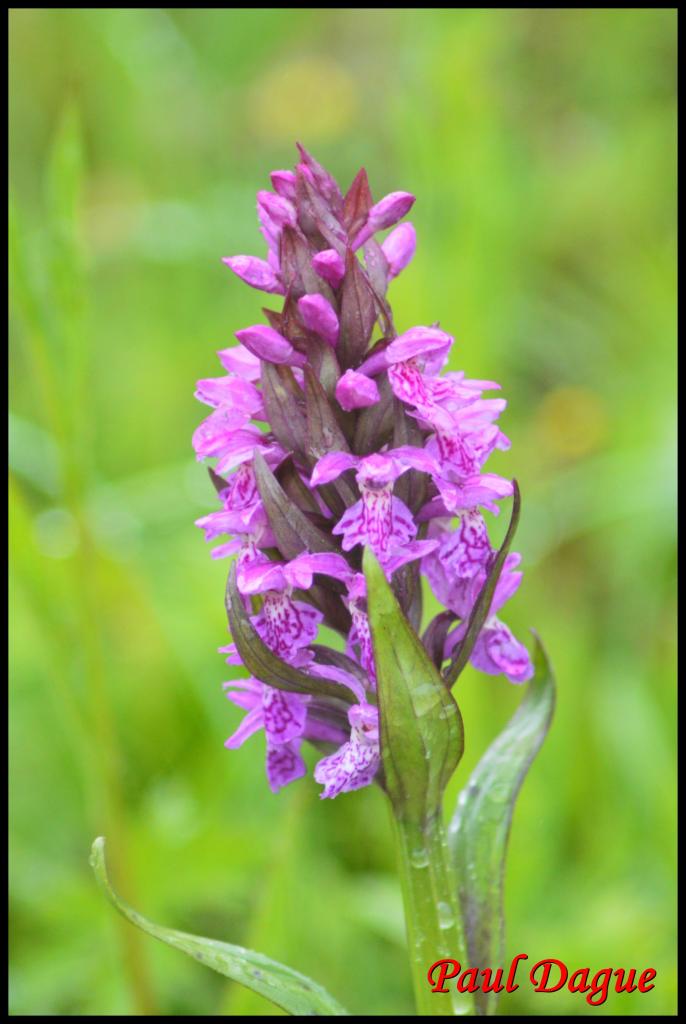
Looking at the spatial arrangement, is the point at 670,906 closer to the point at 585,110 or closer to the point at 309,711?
the point at 309,711

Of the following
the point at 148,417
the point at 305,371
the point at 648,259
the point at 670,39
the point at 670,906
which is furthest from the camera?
the point at 670,39

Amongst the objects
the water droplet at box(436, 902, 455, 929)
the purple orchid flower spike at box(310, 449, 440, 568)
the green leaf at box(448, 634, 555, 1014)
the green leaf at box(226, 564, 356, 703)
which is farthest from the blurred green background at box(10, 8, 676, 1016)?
the purple orchid flower spike at box(310, 449, 440, 568)

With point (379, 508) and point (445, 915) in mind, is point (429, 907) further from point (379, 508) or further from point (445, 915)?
point (379, 508)

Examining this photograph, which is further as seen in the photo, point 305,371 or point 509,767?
point 509,767

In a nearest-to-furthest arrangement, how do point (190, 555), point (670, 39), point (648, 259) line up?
point (190, 555) < point (648, 259) < point (670, 39)

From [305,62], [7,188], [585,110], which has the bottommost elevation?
[7,188]

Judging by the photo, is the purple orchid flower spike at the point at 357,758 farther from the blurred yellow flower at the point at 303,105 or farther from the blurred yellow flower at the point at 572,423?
the blurred yellow flower at the point at 303,105

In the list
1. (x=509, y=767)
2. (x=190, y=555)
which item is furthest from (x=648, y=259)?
(x=509, y=767)
